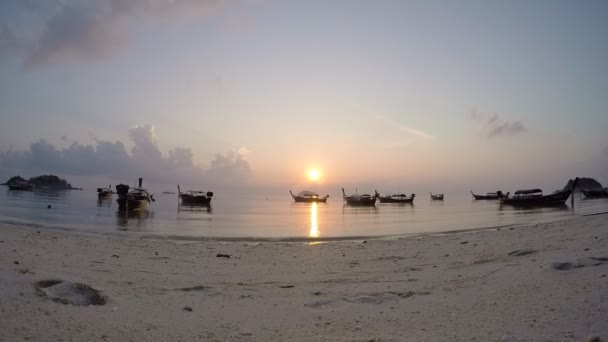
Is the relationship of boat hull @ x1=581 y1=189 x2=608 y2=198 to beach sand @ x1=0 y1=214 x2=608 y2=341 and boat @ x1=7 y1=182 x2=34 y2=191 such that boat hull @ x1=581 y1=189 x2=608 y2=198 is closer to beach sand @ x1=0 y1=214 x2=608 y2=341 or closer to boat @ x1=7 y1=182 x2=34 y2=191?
beach sand @ x1=0 y1=214 x2=608 y2=341

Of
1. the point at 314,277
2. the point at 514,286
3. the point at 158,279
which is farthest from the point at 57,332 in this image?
the point at 514,286

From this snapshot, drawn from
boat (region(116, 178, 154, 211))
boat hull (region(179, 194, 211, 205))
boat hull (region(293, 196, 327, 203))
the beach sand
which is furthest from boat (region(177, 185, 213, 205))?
the beach sand

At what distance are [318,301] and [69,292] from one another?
12.8 ft

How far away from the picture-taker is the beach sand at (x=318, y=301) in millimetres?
4598

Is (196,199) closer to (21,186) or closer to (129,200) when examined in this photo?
(129,200)

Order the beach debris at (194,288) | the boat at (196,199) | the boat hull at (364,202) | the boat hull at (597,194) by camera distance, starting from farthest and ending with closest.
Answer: the boat hull at (597,194)
the boat hull at (364,202)
the boat at (196,199)
the beach debris at (194,288)

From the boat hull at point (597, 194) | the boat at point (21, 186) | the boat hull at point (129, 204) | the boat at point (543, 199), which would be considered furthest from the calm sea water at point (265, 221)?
the boat at point (21, 186)

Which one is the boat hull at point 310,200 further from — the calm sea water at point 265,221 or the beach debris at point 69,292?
the beach debris at point 69,292

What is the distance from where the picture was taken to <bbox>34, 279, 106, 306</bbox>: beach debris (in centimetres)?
579

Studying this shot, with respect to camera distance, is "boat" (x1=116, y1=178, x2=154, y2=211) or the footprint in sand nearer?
the footprint in sand

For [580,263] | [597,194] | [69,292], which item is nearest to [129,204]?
[69,292]

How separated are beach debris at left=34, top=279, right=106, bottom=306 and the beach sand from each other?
0.08m

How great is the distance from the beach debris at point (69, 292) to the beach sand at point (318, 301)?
8cm

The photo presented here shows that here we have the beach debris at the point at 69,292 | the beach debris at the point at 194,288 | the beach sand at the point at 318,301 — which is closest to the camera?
the beach sand at the point at 318,301
